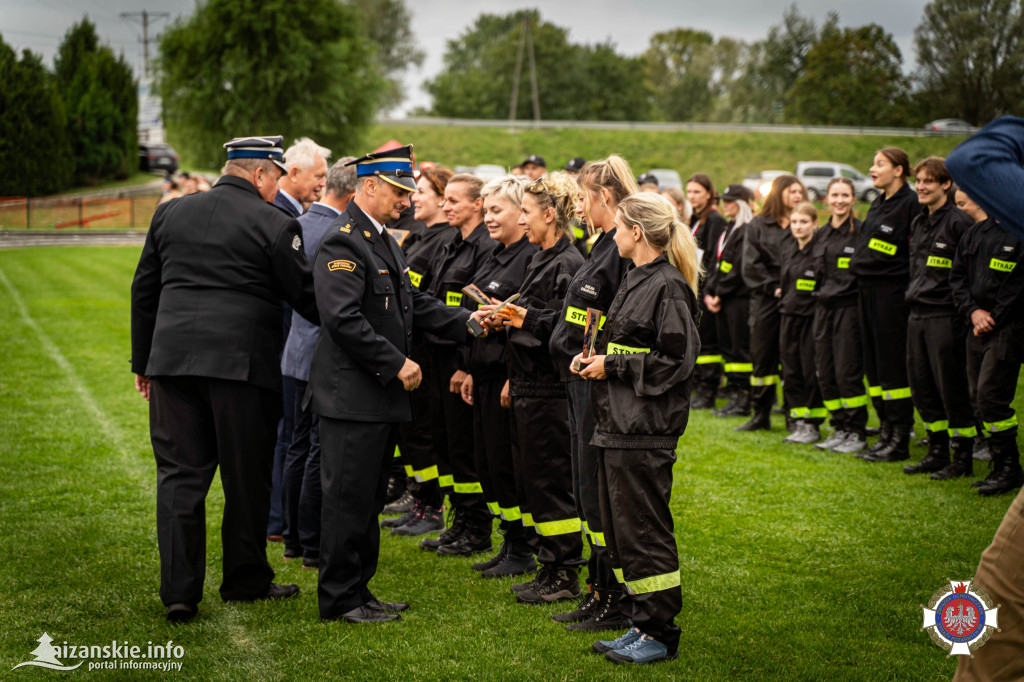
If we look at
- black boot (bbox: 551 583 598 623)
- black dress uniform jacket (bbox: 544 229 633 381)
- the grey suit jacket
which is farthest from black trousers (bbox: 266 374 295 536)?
black boot (bbox: 551 583 598 623)

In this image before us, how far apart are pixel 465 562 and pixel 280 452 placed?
1482 millimetres

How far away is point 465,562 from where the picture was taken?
6.21 meters

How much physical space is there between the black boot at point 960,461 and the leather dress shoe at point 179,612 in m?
5.99

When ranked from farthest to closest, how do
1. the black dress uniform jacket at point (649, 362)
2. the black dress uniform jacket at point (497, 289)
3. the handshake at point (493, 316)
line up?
1. the black dress uniform jacket at point (497, 289)
2. the handshake at point (493, 316)
3. the black dress uniform jacket at point (649, 362)

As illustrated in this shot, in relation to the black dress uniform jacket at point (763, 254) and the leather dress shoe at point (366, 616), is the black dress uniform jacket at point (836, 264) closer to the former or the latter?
the black dress uniform jacket at point (763, 254)

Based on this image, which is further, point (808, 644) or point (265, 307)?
point (265, 307)

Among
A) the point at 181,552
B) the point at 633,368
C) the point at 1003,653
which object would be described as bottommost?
the point at 181,552

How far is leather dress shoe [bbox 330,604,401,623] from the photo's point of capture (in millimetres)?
5039

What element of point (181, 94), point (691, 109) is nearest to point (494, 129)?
point (181, 94)

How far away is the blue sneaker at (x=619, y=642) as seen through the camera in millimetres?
4586

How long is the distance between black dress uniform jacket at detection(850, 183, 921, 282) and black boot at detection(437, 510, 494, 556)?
4368 millimetres

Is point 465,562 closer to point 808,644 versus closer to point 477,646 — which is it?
point 477,646

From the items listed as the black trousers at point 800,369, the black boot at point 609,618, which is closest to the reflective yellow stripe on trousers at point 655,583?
the black boot at point 609,618

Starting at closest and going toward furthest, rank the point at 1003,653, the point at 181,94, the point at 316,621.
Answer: the point at 1003,653 → the point at 316,621 → the point at 181,94
